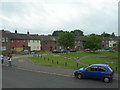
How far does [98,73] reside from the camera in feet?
39.6

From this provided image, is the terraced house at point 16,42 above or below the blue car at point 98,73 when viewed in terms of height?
above

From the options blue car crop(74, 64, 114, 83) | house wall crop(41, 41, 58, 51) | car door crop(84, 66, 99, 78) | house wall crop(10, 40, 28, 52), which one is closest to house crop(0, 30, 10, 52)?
house wall crop(10, 40, 28, 52)

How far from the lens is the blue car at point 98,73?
11.7 m

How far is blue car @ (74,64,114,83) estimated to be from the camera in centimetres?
1171

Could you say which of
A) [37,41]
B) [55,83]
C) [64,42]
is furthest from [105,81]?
[37,41]

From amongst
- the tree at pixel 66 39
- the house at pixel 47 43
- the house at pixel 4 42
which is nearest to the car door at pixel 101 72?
the tree at pixel 66 39

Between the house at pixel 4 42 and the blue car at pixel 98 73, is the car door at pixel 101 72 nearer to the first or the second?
the blue car at pixel 98 73

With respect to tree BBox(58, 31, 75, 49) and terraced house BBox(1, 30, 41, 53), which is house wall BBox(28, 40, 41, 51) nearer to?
terraced house BBox(1, 30, 41, 53)

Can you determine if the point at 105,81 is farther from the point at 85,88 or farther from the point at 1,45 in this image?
the point at 1,45

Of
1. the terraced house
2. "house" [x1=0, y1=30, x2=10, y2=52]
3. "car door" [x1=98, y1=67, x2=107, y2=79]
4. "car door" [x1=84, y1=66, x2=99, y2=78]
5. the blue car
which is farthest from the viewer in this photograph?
the terraced house

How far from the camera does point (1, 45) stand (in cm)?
4172

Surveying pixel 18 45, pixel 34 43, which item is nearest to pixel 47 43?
pixel 34 43

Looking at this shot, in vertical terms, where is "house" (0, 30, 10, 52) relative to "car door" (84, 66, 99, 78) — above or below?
above

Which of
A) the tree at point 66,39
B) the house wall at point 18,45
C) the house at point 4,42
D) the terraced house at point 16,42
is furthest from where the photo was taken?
the house wall at point 18,45
